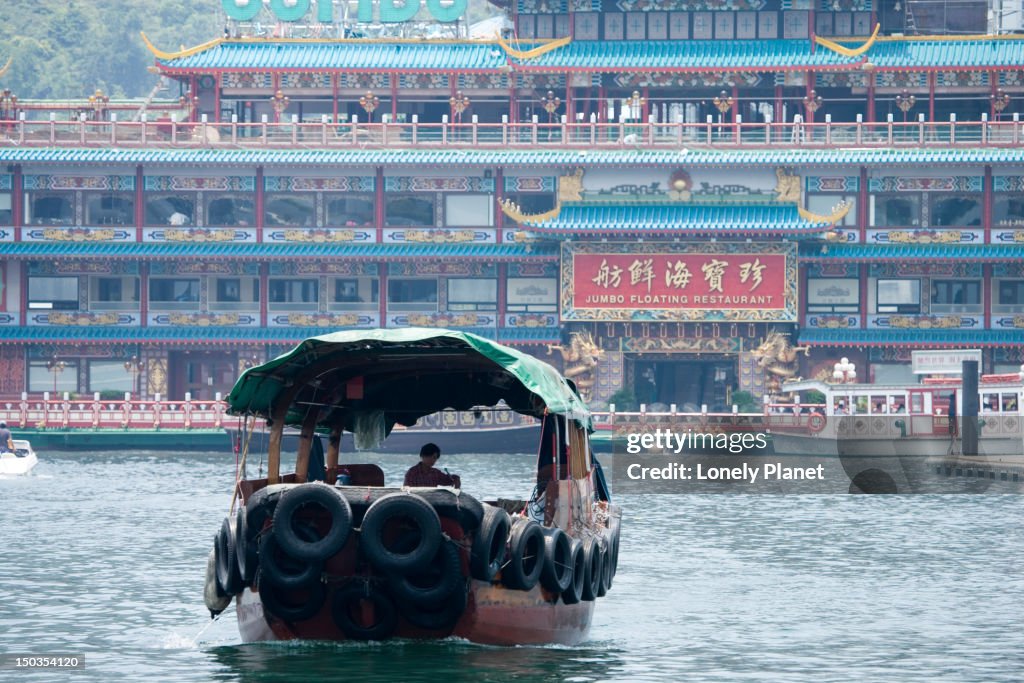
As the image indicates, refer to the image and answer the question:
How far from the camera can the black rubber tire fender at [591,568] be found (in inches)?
780


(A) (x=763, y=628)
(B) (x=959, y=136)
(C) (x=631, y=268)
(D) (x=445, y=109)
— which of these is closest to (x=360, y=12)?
(D) (x=445, y=109)

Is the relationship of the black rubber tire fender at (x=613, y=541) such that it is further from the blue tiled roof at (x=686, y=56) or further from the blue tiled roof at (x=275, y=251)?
the blue tiled roof at (x=686, y=56)

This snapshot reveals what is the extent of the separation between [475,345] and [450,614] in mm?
2636

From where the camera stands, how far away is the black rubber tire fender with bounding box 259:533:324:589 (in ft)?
57.5

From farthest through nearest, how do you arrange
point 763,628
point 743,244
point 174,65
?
point 174,65 → point 743,244 → point 763,628

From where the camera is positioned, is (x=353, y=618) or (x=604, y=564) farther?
(x=604, y=564)

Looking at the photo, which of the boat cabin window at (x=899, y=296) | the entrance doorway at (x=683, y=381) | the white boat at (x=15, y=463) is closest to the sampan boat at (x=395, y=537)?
the white boat at (x=15, y=463)

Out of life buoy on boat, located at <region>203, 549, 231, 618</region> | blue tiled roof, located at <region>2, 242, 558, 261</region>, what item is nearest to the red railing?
blue tiled roof, located at <region>2, 242, 558, 261</region>

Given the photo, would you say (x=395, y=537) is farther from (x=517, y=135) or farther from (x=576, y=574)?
(x=517, y=135)

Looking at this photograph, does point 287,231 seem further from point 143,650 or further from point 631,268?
point 143,650

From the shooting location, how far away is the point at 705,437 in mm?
48531

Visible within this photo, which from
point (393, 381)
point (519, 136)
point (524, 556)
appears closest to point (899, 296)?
point (519, 136)

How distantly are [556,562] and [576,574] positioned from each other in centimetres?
67

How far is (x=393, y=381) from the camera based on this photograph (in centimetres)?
2177
